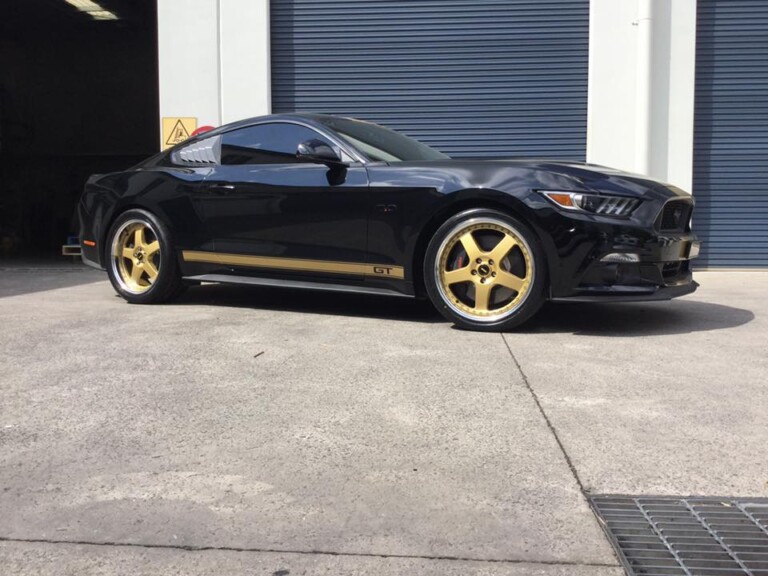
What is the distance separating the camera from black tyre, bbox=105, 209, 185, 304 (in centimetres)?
550


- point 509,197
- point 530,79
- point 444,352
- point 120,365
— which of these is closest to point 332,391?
point 444,352

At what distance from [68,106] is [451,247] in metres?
19.4

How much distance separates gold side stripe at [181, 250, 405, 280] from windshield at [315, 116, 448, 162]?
733 mm

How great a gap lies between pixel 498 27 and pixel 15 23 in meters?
14.7

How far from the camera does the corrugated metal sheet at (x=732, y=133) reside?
8.58 m

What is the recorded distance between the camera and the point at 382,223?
4.74 m

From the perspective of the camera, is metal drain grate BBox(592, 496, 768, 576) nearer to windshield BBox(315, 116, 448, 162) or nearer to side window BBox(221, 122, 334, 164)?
windshield BBox(315, 116, 448, 162)

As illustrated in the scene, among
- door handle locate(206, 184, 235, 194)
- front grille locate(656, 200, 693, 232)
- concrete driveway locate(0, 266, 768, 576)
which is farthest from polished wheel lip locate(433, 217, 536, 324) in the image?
door handle locate(206, 184, 235, 194)

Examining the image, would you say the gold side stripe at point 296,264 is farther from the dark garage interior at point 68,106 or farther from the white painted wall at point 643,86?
the dark garage interior at point 68,106

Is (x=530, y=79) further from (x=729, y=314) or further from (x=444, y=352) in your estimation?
(x=444, y=352)

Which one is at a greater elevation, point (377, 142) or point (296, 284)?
point (377, 142)

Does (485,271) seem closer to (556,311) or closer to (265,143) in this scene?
(556,311)

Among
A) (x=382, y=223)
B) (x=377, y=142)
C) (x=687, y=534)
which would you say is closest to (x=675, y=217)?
(x=382, y=223)

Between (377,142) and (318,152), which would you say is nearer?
(318,152)
